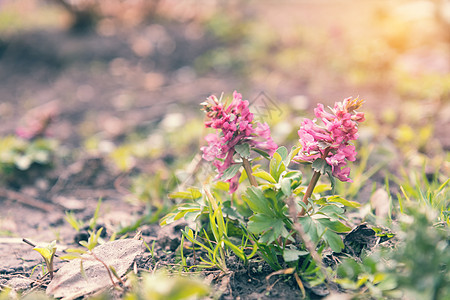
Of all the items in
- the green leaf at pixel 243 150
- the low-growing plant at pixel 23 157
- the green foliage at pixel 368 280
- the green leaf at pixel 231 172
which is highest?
the low-growing plant at pixel 23 157

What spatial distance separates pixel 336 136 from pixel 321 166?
0.43 ft

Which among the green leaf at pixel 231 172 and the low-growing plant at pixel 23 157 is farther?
the low-growing plant at pixel 23 157

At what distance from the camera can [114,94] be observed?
5109mm

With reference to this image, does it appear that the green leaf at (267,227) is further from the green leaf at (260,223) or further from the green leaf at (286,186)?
the green leaf at (286,186)

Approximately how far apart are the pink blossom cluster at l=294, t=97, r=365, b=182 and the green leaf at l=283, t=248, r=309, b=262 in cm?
34

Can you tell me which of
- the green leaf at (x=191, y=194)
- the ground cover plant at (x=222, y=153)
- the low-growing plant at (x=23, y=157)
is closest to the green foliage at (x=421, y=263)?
the ground cover plant at (x=222, y=153)

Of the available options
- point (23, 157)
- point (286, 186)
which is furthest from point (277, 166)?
point (23, 157)

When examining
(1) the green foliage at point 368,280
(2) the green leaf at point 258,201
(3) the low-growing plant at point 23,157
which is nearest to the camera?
(1) the green foliage at point 368,280

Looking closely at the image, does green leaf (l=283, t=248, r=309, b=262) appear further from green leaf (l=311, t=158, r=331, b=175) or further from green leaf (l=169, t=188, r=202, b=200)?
green leaf (l=169, t=188, r=202, b=200)

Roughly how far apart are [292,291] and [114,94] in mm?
4243

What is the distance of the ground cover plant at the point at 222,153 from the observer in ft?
4.88

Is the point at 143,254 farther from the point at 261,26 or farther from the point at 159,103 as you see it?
the point at 261,26

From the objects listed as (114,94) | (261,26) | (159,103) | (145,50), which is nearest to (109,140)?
(159,103)

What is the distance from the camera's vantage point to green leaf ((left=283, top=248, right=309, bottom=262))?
4.79 feet
